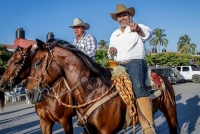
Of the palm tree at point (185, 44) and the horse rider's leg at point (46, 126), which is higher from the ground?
the palm tree at point (185, 44)

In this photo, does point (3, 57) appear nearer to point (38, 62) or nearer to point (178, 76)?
point (38, 62)

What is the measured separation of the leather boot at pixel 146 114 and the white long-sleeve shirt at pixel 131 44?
24.1 inches

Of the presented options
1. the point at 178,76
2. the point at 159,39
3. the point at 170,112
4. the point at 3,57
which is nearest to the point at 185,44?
the point at 159,39

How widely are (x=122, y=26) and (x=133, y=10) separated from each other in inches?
10.8

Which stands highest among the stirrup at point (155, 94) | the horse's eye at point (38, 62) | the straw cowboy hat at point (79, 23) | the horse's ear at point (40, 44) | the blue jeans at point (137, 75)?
the straw cowboy hat at point (79, 23)

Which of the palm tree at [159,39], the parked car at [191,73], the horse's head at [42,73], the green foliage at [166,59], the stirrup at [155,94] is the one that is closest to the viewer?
the horse's head at [42,73]

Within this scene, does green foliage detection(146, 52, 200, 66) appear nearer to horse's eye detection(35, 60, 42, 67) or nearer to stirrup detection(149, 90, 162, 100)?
stirrup detection(149, 90, 162, 100)

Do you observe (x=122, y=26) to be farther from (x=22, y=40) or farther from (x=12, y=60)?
(x=22, y=40)

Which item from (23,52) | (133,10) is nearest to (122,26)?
(133,10)

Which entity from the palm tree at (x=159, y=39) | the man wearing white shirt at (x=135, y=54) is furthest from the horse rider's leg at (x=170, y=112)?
the palm tree at (x=159, y=39)

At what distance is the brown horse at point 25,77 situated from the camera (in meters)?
3.54

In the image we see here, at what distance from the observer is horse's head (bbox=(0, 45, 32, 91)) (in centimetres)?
347

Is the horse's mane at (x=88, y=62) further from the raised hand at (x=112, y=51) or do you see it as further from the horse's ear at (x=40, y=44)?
the raised hand at (x=112, y=51)

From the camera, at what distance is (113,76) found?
327cm
